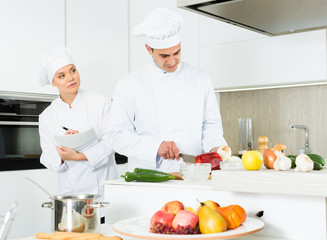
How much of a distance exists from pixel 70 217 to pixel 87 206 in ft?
0.18

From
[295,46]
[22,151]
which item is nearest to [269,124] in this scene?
[295,46]

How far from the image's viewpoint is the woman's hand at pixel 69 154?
2447 mm

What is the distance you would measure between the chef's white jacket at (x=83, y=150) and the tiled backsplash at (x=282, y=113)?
4.12 ft

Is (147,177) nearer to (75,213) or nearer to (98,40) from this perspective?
(75,213)

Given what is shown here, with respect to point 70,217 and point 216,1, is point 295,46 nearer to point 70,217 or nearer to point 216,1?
point 216,1

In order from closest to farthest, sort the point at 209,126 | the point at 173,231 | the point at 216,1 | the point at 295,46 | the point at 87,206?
the point at 173,231
the point at 87,206
the point at 216,1
the point at 209,126
the point at 295,46

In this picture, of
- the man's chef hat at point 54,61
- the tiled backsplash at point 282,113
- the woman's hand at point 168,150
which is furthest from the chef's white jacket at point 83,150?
the tiled backsplash at point 282,113

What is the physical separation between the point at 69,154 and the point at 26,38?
0.80 m

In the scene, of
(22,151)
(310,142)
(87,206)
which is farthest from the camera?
(310,142)

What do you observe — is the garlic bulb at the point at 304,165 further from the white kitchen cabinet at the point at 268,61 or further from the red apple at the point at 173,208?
the white kitchen cabinet at the point at 268,61

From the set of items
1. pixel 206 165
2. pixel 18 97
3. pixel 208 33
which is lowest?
pixel 206 165

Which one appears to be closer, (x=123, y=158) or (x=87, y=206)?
(x=87, y=206)

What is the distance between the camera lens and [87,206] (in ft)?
4.35

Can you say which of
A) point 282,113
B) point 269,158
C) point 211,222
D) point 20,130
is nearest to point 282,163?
point 269,158
